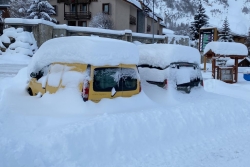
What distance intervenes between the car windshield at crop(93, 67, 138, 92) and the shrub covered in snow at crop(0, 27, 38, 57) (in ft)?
49.3

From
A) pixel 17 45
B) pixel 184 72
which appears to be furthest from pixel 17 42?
pixel 184 72

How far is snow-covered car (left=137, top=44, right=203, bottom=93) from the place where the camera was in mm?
6867

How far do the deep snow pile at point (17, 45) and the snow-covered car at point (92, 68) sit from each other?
43.7 feet

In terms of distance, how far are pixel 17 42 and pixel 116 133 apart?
55.6 feet

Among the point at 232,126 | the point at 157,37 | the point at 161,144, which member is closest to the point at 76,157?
the point at 161,144

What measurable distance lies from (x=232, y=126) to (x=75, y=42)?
429cm

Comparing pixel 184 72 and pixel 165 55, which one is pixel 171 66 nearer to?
pixel 165 55

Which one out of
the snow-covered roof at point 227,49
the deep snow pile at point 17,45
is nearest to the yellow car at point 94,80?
the snow-covered roof at point 227,49

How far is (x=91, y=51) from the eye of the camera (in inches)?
202

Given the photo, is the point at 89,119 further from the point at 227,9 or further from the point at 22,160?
the point at 227,9

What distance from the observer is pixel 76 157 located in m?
3.83

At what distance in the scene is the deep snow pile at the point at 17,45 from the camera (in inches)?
717

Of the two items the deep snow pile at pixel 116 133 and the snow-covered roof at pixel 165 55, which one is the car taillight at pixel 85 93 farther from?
the snow-covered roof at pixel 165 55

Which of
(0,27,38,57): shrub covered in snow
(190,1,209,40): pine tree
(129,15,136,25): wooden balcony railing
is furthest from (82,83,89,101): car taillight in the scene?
(190,1,209,40): pine tree
